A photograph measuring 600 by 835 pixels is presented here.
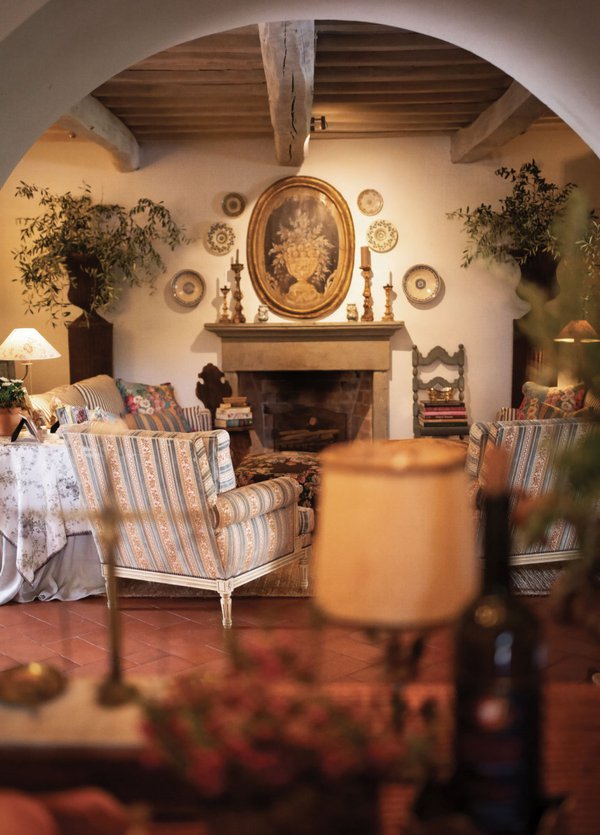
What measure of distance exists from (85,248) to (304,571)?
3.89 meters

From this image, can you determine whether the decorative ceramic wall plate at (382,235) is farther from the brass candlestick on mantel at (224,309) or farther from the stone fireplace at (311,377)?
the brass candlestick on mantel at (224,309)

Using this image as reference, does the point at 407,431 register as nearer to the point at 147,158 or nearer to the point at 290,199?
the point at 290,199

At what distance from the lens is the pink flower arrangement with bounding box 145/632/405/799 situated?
0.74 metres

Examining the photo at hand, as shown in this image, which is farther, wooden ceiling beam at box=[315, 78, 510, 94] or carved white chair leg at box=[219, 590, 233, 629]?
wooden ceiling beam at box=[315, 78, 510, 94]

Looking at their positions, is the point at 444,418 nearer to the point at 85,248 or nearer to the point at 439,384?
the point at 439,384

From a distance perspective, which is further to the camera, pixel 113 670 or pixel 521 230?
pixel 521 230

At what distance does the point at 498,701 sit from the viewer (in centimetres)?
87

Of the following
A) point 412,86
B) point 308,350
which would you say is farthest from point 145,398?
point 412,86

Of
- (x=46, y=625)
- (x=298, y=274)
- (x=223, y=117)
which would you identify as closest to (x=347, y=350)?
(x=298, y=274)

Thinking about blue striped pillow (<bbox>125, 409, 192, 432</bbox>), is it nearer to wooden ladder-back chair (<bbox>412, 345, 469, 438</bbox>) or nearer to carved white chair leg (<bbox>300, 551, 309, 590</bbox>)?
carved white chair leg (<bbox>300, 551, 309, 590</bbox>)

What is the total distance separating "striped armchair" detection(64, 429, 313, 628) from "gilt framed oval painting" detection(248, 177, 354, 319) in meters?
3.88

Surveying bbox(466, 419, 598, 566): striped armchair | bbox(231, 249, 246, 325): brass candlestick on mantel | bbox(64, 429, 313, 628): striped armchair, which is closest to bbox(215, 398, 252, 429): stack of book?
bbox(231, 249, 246, 325): brass candlestick on mantel

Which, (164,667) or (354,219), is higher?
(354,219)

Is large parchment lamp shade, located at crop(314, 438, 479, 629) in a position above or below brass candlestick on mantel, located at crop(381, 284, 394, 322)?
below
